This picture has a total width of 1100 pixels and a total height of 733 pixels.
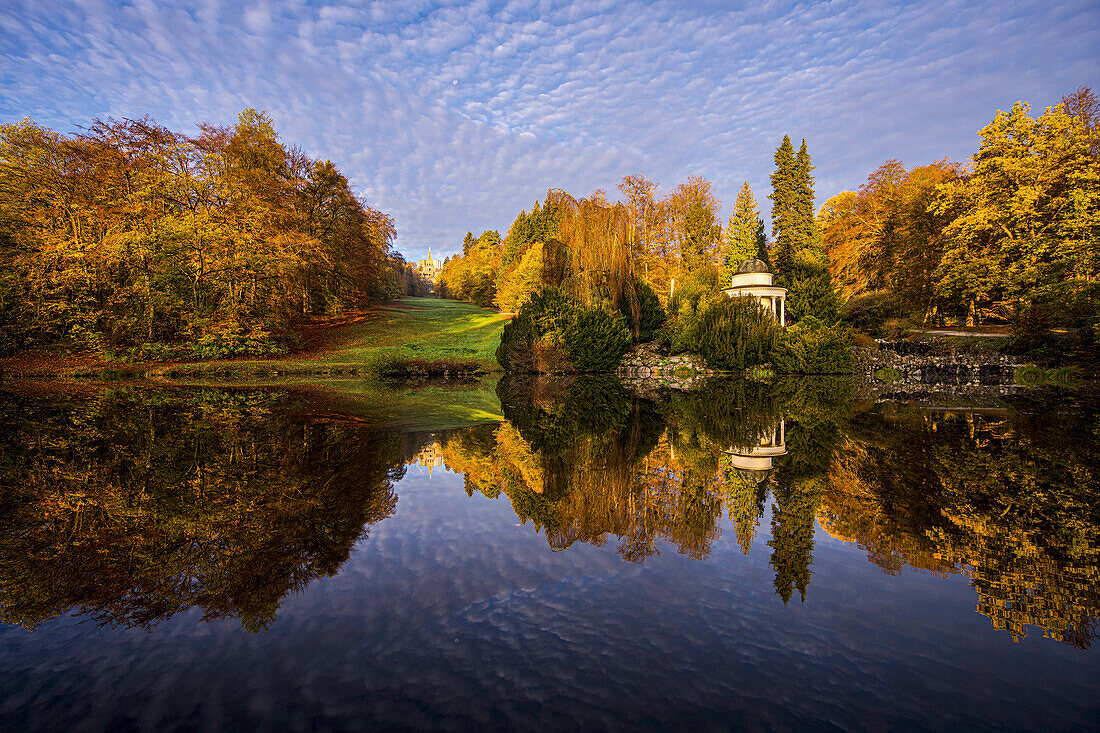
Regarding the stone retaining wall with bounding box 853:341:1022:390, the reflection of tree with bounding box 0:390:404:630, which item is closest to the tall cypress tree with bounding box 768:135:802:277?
the stone retaining wall with bounding box 853:341:1022:390

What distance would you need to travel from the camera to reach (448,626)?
2764mm

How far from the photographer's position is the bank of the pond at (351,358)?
67.7ft

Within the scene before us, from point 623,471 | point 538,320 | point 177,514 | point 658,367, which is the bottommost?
point 623,471

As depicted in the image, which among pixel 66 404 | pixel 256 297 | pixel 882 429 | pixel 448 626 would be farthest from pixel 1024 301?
pixel 256 297

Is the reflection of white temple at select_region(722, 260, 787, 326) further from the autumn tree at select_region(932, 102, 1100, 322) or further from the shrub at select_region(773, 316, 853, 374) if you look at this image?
the autumn tree at select_region(932, 102, 1100, 322)

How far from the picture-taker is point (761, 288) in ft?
87.1

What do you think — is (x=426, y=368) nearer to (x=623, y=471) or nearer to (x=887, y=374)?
(x=623, y=471)

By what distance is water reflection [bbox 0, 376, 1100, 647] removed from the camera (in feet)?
10.4

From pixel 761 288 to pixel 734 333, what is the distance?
5627 millimetres

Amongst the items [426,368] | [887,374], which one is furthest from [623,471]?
[887,374]

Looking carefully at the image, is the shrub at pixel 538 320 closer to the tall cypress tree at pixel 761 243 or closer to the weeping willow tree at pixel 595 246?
the weeping willow tree at pixel 595 246

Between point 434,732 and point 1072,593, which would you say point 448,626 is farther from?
point 1072,593

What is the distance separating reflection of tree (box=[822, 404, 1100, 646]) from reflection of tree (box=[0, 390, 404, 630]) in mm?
4366

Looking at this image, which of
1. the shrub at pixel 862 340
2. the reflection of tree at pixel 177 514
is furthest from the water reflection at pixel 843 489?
the shrub at pixel 862 340
